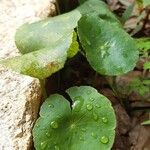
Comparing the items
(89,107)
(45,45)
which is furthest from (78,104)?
(45,45)

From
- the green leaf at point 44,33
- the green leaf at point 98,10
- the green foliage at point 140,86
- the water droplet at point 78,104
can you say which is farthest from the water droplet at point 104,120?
the green leaf at point 98,10

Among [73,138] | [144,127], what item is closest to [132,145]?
[144,127]

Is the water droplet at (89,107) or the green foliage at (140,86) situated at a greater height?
the water droplet at (89,107)

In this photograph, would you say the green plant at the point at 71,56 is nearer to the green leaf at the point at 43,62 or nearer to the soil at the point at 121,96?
the green leaf at the point at 43,62

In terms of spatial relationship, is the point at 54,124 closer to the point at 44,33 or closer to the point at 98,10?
the point at 44,33

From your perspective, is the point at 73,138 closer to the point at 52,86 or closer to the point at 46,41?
the point at 46,41
